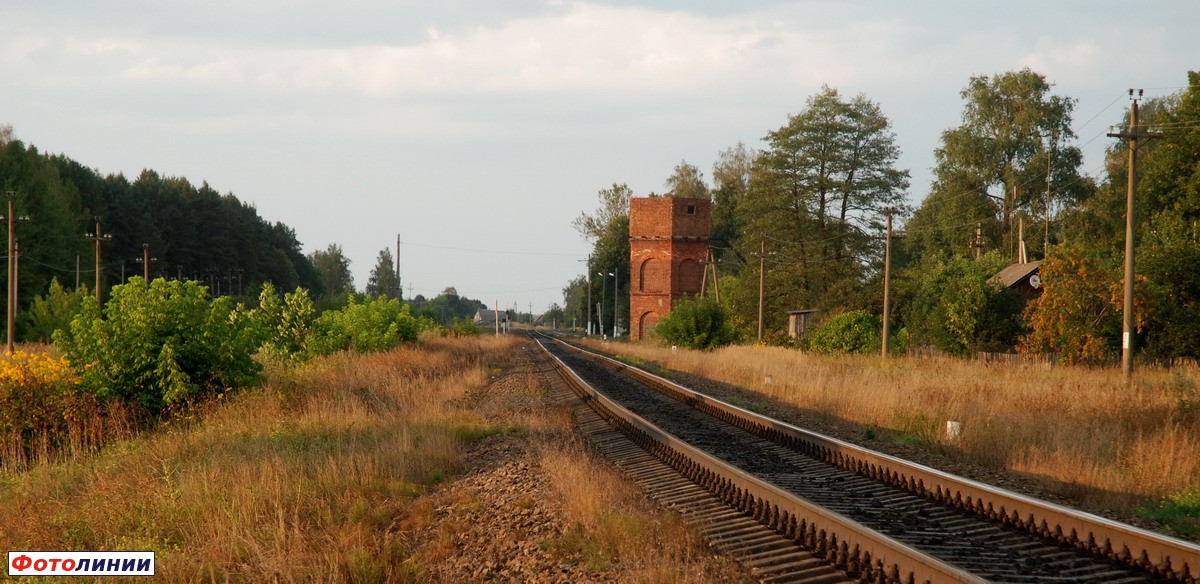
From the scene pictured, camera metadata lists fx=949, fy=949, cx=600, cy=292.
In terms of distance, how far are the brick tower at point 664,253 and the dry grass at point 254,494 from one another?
215 ft

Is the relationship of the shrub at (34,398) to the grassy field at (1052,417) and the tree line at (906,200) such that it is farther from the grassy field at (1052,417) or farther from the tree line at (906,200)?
the tree line at (906,200)

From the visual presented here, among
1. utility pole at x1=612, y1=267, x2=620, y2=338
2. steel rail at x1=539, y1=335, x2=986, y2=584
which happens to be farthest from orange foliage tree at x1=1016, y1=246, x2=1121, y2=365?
utility pole at x1=612, y1=267, x2=620, y2=338

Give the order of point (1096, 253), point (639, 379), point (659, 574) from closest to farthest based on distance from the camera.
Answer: point (659, 574), point (639, 379), point (1096, 253)

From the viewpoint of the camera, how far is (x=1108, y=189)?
5338 centimetres

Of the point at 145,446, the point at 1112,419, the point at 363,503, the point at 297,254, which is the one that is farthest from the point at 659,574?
the point at 297,254

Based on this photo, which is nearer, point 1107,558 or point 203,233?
point 1107,558

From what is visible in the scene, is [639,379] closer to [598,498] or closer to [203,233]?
[598,498]

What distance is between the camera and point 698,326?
4912 cm

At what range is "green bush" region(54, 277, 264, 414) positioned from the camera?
603 inches

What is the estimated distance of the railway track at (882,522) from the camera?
608cm

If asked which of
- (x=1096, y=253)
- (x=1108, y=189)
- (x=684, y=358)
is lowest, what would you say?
(x=684, y=358)

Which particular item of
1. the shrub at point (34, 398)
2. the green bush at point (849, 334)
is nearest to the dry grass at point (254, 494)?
the shrub at point (34, 398)

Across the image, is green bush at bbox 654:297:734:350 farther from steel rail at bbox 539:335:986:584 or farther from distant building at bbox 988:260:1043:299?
steel rail at bbox 539:335:986:584

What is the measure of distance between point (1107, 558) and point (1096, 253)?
50.1 meters
